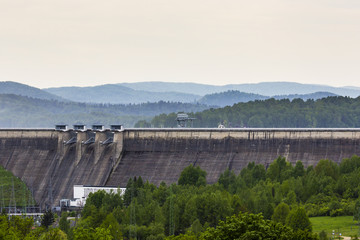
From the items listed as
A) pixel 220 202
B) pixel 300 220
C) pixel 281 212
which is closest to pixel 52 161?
pixel 220 202

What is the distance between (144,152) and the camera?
5217 inches

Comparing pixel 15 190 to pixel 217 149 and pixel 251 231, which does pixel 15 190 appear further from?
pixel 251 231

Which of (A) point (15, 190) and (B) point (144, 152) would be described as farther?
(B) point (144, 152)

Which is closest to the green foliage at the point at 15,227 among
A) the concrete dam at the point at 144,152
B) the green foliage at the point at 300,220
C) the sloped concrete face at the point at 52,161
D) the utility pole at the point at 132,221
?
the utility pole at the point at 132,221

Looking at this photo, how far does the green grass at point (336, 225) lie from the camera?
282ft

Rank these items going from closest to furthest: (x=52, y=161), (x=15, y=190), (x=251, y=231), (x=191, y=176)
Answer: (x=251, y=231) → (x=191, y=176) → (x=15, y=190) → (x=52, y=161)

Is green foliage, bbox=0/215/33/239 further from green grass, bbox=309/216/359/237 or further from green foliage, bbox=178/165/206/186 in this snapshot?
green foliage, bbox=178/165/206/186

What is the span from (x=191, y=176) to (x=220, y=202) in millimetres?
20968

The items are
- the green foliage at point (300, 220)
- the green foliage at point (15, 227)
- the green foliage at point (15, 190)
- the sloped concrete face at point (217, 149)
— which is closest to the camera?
the green foliage at point (15, 227)

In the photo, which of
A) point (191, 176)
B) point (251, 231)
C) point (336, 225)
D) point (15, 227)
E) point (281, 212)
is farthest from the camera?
point (191, 176)

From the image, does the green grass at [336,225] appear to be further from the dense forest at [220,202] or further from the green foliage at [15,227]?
the green foliage at [15,227]

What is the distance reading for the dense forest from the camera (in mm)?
89312

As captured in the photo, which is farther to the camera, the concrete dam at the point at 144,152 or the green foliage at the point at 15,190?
the green foliage at the point at 15,190

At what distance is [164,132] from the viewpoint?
133 m
